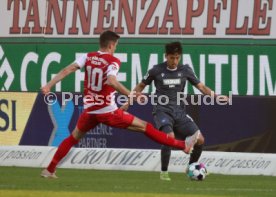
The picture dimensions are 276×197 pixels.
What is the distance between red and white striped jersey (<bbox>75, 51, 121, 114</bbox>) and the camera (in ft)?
49.8

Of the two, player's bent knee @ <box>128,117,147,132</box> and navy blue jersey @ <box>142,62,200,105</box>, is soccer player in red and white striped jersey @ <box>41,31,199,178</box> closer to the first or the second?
player's bent knee @ <box>128,117,147,132</box>

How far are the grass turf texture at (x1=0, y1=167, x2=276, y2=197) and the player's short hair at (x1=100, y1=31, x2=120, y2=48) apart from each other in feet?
7.07

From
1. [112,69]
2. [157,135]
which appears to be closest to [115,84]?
[112,69]

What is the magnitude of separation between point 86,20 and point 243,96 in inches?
137

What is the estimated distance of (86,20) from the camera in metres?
19.8

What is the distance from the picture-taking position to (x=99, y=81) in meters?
15.2

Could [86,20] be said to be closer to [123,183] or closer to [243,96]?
[243,96]

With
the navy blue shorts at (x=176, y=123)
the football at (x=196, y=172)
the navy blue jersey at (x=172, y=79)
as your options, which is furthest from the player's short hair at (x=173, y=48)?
the football at (x=196, y=172)

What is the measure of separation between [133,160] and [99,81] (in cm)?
471

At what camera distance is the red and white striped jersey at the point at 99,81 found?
1518 centimetres

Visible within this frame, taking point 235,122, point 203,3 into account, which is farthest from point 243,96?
point 203,3

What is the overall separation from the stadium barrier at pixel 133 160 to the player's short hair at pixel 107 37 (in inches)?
186

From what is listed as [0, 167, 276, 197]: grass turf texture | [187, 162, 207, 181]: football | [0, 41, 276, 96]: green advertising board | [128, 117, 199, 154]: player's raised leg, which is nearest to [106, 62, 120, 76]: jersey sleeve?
[128, 117, 199, 154]: player's raised leg

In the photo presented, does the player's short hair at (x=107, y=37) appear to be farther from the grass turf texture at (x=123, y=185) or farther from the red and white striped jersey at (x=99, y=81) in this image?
the grass turf texture at (x=123, y=185)
